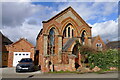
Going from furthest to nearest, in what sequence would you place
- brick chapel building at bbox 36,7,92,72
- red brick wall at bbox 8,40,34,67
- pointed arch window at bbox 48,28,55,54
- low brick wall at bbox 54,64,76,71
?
red brick wall at bbox 8,40,34,67 < pointed arch window at bbox 48,28,55,54 < brick chapel building at bbox 36,7,92,72 < low brick wall at bbox 54,64,76,71

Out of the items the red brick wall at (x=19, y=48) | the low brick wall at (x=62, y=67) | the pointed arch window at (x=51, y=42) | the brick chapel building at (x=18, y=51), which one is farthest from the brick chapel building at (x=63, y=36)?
the brick chapel building at (x=18, y=51)

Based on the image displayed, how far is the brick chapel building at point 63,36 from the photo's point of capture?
825 inches

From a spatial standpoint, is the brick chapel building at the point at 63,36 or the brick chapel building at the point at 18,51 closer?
the brick chapel building at the point at 63,36

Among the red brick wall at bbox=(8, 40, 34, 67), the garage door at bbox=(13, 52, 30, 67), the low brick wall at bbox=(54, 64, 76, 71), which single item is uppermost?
the red brick wall at bbox=(8, 40, 34, 67)

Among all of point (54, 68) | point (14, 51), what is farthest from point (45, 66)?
point (14, 51)

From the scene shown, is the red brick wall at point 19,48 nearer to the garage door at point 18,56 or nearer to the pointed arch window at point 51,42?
the garage door at point 18,56

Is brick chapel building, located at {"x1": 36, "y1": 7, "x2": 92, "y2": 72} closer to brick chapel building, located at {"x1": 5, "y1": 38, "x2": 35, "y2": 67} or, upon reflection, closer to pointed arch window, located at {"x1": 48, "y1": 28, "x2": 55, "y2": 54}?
pointed arch window, located at {"x1": 48, "y1": 28, "x2": 55, "y2": 54}

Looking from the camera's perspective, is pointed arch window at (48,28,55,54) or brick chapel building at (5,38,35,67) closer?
pointed arch window at (48,28,55,54)

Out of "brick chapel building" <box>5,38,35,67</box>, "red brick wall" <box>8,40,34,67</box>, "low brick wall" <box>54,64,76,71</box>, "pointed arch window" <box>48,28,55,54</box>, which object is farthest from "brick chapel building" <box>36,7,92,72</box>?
"brick chapel building" <box>5,38,35,67</box>

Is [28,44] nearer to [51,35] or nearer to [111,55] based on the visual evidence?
[51,35]

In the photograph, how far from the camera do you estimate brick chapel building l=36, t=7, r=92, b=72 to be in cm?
2095

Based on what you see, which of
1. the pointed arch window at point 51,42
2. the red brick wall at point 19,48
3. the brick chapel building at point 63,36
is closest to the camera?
the brick chapel building at point 63,36

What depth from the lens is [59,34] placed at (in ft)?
73.3

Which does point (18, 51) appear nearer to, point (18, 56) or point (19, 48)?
point (19, 48)
